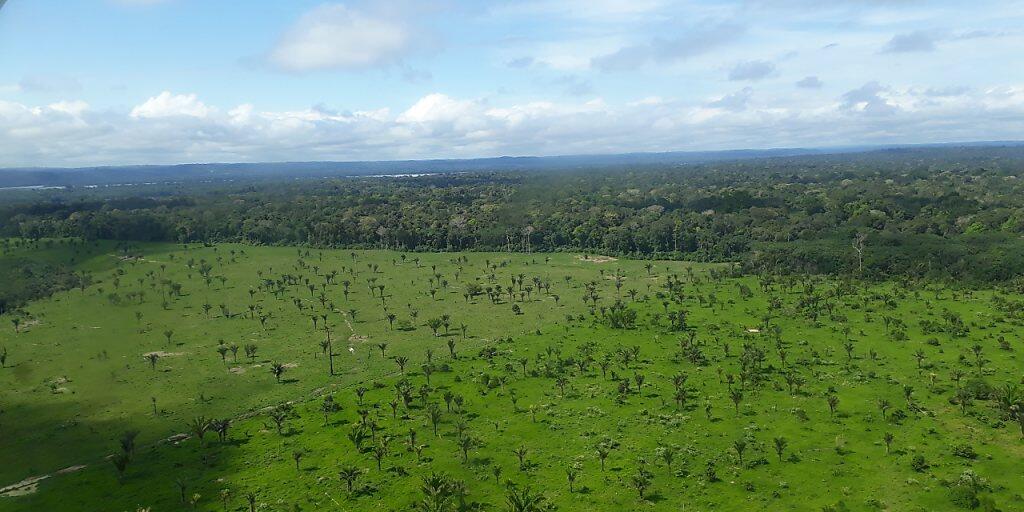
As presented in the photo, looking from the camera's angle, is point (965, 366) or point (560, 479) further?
point (965, 366)

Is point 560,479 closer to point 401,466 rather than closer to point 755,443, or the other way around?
point 401,466

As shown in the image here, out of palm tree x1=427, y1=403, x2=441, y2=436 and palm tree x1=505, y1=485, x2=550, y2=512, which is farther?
palm tree x1=427, y1=403, x2=441, y2=436

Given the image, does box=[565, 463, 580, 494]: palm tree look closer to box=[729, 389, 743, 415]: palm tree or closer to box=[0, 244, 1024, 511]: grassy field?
box=[0, 244, 1024, 511]: grassy field

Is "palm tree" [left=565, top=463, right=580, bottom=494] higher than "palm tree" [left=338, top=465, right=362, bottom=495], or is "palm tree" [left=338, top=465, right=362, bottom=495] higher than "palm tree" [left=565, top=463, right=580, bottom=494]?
"palm tree" [left=338, top=465, right=362, bottom=495]

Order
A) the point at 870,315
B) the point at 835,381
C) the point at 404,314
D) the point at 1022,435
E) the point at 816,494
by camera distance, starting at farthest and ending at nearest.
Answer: the point at 404,314 < the point at 870,315 < the point at 835,381 < the point at 1022,435 < the point at 816,494

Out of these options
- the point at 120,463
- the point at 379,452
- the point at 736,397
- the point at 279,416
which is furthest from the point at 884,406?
the point at 120,463

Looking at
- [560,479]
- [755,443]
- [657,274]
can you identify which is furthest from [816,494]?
[657,274]

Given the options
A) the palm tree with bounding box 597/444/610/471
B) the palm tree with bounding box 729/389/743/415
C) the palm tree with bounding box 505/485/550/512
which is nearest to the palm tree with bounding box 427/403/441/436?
the palm tree with bounding box 505/485/550/512

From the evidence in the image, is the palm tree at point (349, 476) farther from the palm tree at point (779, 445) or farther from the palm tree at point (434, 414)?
the palm tree at point (779, 445)
